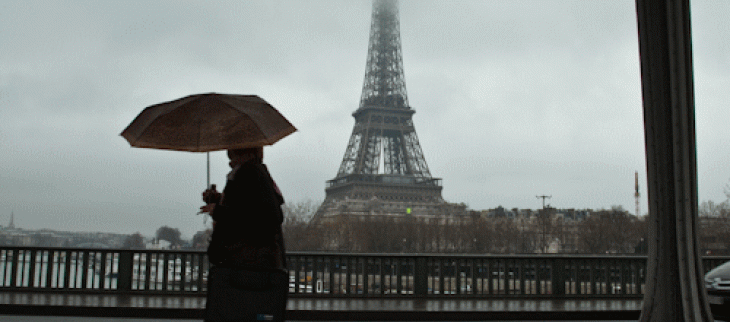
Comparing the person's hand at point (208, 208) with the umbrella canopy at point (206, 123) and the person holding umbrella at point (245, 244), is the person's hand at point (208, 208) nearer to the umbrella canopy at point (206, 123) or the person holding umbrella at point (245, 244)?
the person holding umbrella at point (245, 244)

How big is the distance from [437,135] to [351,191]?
37306mm

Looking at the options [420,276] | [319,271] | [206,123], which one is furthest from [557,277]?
[206,123]

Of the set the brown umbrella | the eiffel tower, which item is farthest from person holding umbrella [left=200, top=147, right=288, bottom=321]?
the eiffel tower

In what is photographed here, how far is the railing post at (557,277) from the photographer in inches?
269

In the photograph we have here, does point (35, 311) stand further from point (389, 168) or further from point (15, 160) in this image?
point (389, 168)

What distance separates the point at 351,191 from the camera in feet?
148

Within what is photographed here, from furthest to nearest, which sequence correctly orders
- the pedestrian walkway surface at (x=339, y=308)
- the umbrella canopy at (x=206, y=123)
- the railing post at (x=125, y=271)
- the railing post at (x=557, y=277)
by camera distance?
the railing post at (x=557, y=277) < the railing post at (x=125, y=271) < the pedestrian walkway surface at (x=339, y=308) < the umbrella canopy at (x=206, y=123)

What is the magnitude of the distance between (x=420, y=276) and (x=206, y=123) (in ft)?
12.5

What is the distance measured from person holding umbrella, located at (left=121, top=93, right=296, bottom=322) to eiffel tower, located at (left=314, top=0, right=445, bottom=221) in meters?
38.8

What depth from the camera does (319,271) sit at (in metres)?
6.75

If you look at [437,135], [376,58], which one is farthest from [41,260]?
[437,135]

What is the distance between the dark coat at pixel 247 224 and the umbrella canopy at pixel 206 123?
32 centimetres

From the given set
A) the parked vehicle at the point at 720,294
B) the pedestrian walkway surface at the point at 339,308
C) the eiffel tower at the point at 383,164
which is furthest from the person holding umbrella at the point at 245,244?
the eiffel tower at the point at 383,164

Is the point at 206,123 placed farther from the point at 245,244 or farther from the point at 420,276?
the point at 420,276
